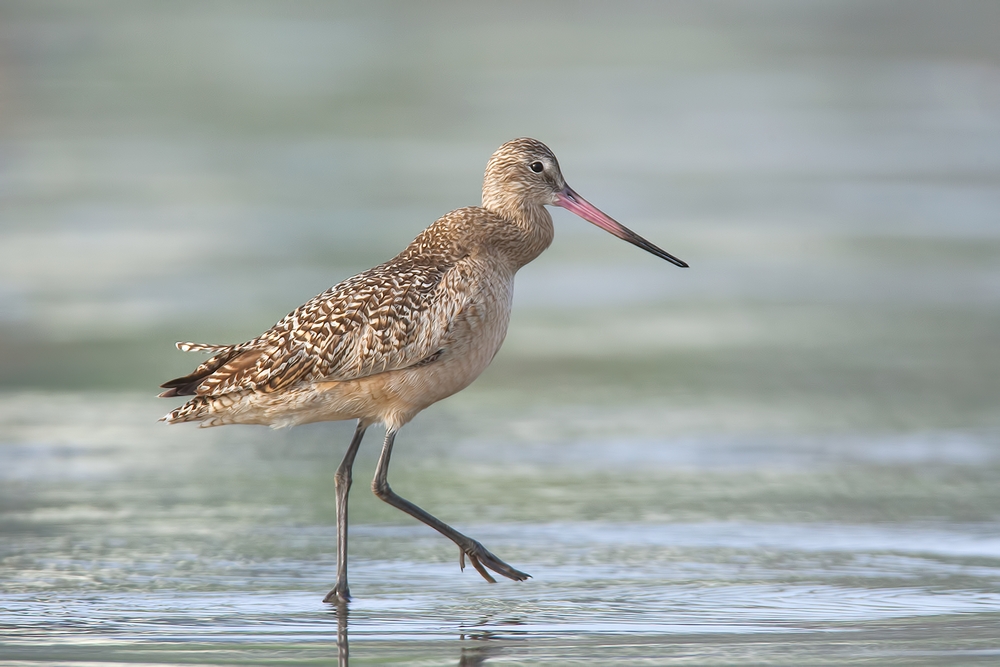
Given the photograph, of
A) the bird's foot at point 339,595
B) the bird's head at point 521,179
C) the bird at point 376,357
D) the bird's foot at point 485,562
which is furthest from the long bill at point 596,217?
the bird's foot at point 339,595

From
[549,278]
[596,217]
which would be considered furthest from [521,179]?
[549,278]

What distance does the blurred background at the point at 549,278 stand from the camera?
25.1 ft

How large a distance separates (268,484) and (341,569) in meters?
1.84

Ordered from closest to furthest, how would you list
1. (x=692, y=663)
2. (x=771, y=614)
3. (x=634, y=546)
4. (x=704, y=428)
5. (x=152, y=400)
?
1. (x=692, y=663)
2. (x=771, y=614)
3. (x=634, y=546)
4. (x=704, y=428)
5. (x=152, y=400)

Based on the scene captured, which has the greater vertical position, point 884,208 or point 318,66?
point 318,66

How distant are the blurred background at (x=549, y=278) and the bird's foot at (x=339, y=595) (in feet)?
0.94

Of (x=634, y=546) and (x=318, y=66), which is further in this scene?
(x=318, y=66)

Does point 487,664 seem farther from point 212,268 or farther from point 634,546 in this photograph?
point 212,268

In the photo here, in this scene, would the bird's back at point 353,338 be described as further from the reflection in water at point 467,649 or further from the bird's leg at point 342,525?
the reflection in water at point 467,649

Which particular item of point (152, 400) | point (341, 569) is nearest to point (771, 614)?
point (341, 569)

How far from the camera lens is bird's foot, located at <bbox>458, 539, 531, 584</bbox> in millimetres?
6352

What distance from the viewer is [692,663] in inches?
207

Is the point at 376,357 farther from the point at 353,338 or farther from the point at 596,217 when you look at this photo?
the point at 596,217

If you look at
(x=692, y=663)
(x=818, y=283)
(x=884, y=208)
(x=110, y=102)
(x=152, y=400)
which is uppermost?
(x=110, y=102)
